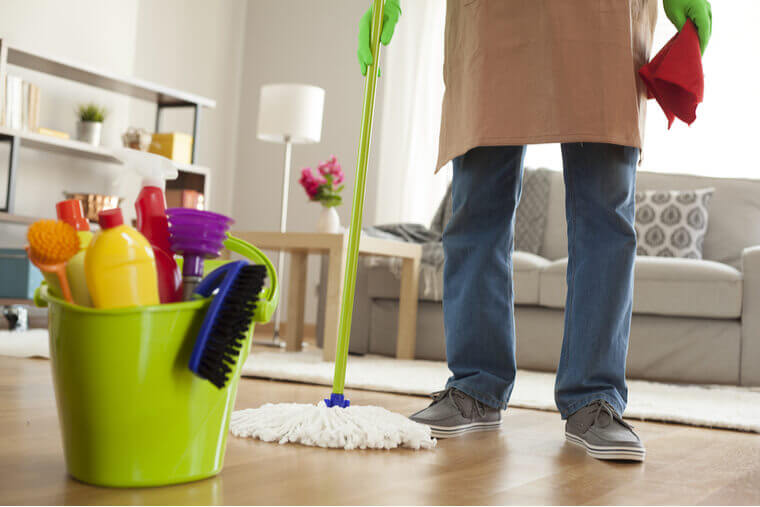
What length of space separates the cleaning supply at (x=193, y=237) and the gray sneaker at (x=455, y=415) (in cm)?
59

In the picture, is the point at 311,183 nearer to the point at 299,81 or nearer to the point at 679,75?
the point at 299,81

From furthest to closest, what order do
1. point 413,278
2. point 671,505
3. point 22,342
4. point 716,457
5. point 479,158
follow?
point 413,278
point 22,342
point 479,158
point 716,457
point 671,505

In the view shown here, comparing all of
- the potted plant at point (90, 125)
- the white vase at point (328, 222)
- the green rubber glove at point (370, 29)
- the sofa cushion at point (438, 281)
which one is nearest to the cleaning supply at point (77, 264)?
the green rubber glove at point (370, 29)

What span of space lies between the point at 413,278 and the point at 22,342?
56.0 inches

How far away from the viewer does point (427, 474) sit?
3.36 ft

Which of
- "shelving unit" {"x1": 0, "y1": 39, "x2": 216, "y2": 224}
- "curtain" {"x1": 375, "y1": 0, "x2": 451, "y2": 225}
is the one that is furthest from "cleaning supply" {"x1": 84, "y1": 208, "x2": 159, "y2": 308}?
"curtain" {"x1": 375, "y1": 0, "x2": 451, "y2": 225}

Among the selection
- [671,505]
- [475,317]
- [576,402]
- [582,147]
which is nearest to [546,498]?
[671,505]

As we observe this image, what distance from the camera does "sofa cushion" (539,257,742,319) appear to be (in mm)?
2725

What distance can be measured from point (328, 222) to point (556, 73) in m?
2.06

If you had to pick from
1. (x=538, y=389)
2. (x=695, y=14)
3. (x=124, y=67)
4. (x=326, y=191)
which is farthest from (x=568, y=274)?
(x=124, y=67)

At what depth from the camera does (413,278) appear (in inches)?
126

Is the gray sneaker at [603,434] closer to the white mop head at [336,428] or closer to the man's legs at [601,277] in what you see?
the man's legs at [601,277]

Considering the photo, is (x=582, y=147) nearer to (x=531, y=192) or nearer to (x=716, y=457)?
(x=716, y=457)

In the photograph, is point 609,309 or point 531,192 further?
point 531,192
